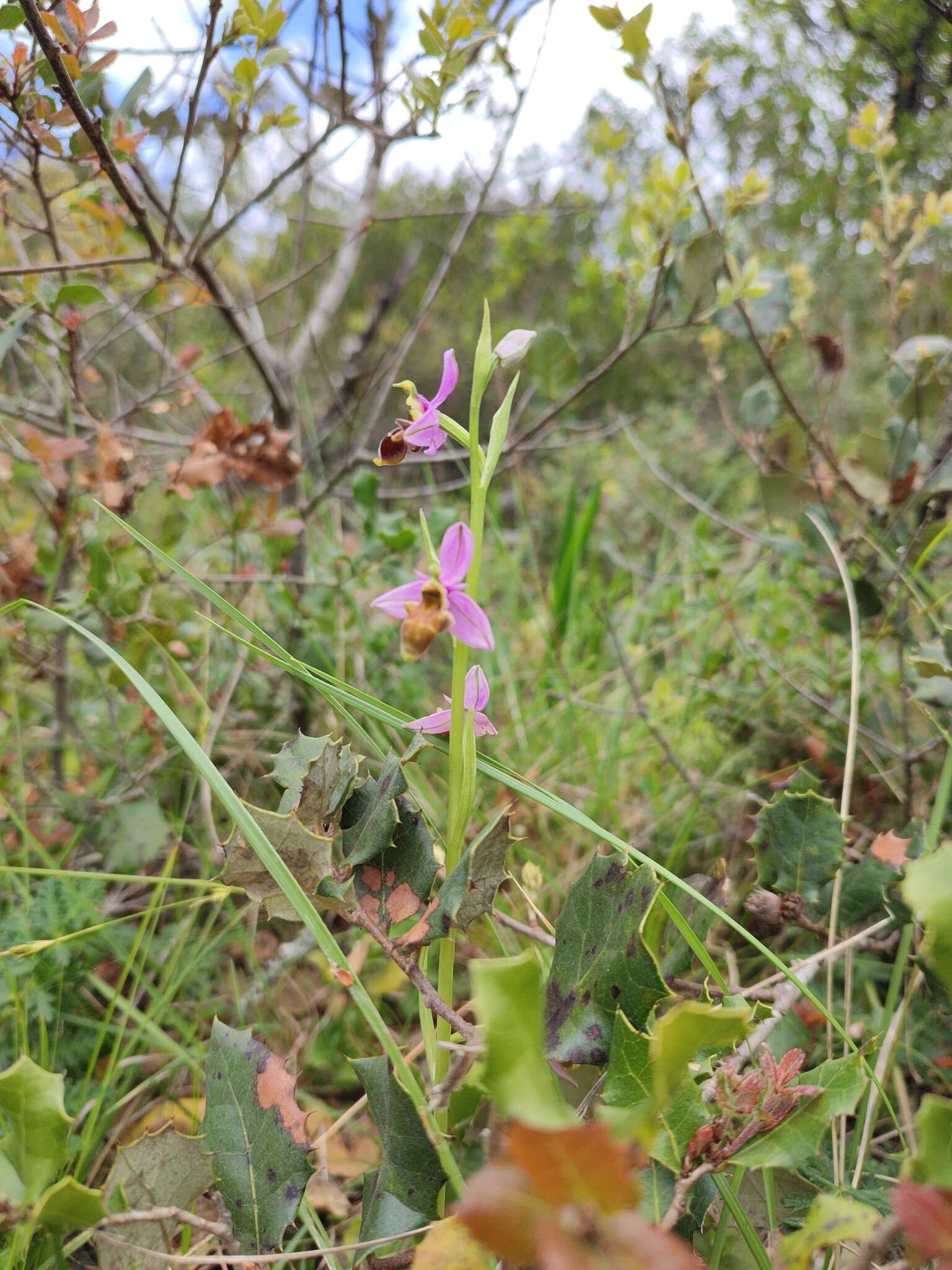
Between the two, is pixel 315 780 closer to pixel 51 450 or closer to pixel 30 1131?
pixel 30 1131

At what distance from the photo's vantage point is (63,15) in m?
1.01

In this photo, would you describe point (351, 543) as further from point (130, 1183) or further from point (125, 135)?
point (130, 1183)

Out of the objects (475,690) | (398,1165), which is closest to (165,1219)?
(398,1165)

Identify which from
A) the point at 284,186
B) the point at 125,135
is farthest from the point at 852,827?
the point at 284,186

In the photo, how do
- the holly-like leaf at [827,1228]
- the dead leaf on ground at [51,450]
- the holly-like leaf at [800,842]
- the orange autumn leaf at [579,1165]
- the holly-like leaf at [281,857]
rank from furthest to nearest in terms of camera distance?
the dead leaf on ground at [51,450], the holly-like leaf at [800,842], the holly-like leaf at [281,857], the holly-like leaf at [827,1228], the orange autumn leaf at [579,1165]

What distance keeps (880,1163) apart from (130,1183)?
1.92ft

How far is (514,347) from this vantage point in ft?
1.68

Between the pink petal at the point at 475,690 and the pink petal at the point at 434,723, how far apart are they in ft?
0.09

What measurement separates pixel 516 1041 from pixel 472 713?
20 centimetres

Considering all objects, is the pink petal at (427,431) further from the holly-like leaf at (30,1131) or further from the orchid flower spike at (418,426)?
the holly-like leaf at (30,1131)

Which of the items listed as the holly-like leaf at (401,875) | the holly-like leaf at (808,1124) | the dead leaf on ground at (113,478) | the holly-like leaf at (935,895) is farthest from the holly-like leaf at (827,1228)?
the dead leaf on ground at (113,478)

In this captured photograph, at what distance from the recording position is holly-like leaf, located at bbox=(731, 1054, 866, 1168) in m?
0.41

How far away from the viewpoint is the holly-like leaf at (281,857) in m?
0.49

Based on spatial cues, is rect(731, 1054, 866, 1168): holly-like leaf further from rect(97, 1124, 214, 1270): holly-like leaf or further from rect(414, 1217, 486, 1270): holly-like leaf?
rect(97, 1124, 214, 1270): holly-like leaf
